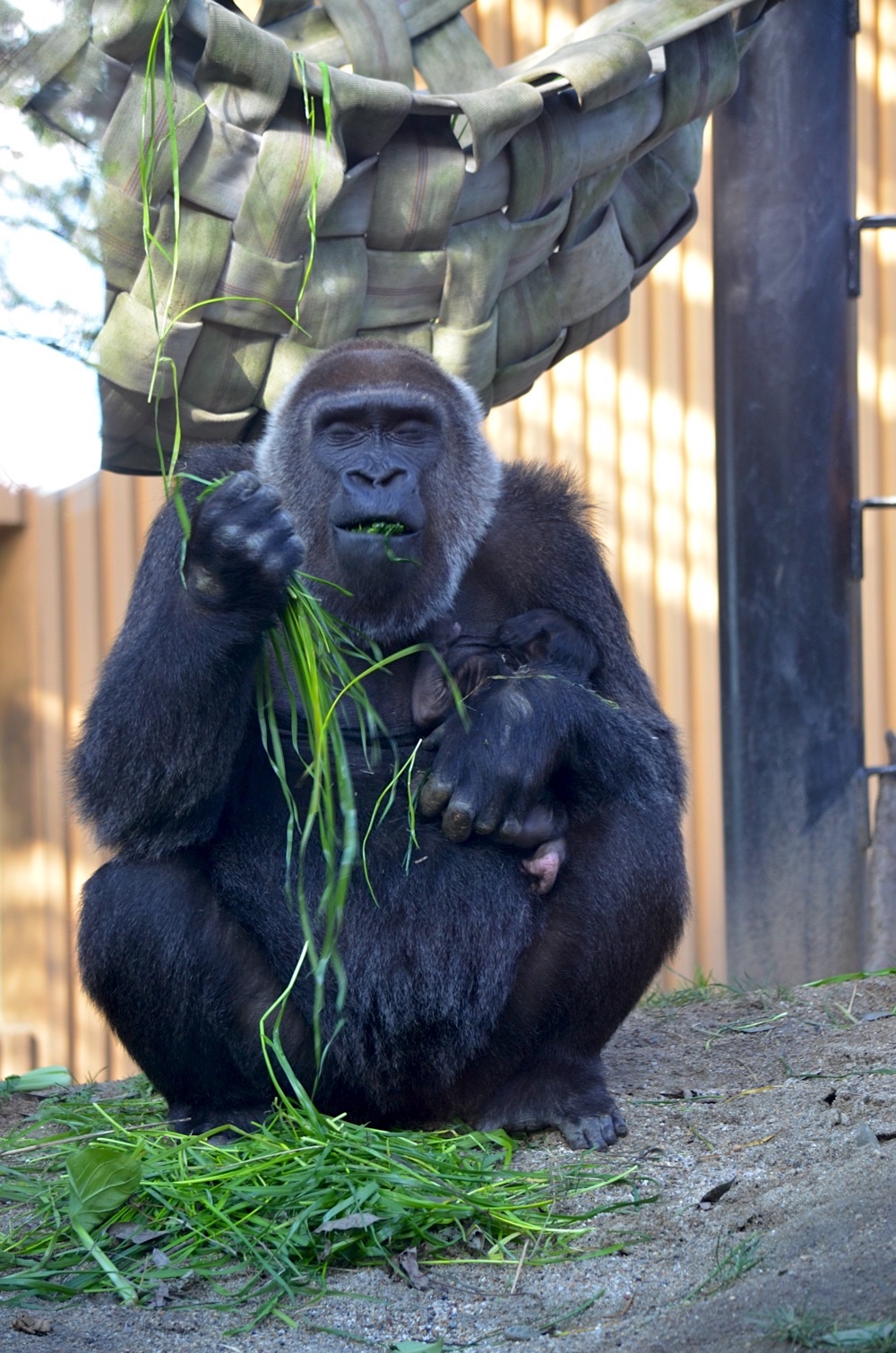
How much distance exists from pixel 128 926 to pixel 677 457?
4.09 m

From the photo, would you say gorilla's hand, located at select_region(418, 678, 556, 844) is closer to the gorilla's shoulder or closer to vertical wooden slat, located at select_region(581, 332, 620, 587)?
the gorilla's shoulder

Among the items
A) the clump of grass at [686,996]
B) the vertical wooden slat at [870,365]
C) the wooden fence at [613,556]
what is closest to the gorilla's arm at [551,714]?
the clump of grass at [686,996]

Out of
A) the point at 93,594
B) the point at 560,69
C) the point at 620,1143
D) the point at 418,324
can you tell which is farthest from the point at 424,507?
the point at 93,594

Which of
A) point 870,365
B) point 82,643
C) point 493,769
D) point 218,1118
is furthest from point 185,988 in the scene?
point 870,365

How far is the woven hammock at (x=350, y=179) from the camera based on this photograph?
2771 millimetres

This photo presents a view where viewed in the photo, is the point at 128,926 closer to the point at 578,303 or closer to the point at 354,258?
Answer: the point at 354,258

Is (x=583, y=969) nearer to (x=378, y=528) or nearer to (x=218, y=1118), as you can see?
(x=218, y=1118)

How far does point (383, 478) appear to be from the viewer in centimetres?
286

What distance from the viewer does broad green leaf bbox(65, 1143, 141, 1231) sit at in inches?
89.5

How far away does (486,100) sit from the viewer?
303 centimetres

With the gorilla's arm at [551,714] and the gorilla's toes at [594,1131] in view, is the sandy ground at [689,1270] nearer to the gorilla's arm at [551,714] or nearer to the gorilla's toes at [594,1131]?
the gorilla's toes at [594,1131]

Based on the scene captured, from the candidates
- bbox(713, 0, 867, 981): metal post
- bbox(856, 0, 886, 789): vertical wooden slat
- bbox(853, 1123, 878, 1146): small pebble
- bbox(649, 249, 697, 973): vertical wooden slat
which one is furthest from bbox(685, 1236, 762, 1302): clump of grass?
bbox(856, 0, 886, 789): vertical wooden slat

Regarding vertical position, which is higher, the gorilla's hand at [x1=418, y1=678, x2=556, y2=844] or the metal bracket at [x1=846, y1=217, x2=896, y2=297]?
the metal bracket at [x1=846, y1=217, x2=896, y2=297]

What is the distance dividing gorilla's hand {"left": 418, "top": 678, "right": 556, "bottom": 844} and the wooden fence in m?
2.82
